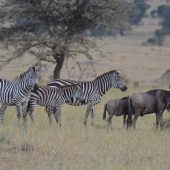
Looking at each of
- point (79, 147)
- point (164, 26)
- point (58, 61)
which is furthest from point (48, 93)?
point (164, 26)

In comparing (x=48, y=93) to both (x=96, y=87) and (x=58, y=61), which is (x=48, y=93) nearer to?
(x=96, y=87)

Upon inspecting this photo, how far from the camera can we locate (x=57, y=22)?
29.3 metres

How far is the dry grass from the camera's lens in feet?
31.6

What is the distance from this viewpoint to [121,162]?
33.0 feet

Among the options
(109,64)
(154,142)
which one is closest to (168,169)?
(154,142)

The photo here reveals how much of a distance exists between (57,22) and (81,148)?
60.8 feet

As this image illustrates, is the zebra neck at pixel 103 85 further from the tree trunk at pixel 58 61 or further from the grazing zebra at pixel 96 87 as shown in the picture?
the tree trunk at pixel 58 61

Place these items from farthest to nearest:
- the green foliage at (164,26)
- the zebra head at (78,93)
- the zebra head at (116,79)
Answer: the green foliage at (164,26)
the zebra head at (116,79)
the zebra head at (78,93)

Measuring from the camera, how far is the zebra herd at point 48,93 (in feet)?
51.6

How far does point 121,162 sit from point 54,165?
4.00 ft

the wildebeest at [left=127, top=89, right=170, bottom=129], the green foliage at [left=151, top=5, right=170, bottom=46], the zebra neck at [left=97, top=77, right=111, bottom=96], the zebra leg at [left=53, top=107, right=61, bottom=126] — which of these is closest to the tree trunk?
the zebra neck at [left=97, top=77, right=111, bottom=96]

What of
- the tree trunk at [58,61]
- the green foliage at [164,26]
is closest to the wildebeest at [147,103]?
the tree trunk at [58,61]

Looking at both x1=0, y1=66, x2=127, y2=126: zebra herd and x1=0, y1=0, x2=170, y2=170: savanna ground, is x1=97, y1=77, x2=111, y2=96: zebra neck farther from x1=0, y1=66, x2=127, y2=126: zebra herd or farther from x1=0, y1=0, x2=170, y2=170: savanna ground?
x1=0, y1=0, x2=170, y2=170: savanna ground

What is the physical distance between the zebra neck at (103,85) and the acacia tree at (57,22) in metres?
10.2
